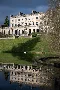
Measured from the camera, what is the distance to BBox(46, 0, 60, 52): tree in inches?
1945

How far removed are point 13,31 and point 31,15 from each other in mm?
13991

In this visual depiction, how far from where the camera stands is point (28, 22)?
15850 cm

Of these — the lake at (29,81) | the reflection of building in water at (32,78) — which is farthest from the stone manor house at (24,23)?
the lake at (29,81)

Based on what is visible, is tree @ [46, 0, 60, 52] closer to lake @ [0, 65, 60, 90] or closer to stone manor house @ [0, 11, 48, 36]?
lake @ [0, 65, 60, 90]

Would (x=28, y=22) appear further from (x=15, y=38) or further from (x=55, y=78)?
(x=55, y=78)

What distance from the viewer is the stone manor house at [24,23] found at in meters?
143

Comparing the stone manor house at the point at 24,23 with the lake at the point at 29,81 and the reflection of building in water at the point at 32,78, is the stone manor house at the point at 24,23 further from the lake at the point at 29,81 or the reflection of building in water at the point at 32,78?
the lake at the point at 29,81

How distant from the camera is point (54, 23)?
49.4 m

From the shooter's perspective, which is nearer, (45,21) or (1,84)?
(1,84)

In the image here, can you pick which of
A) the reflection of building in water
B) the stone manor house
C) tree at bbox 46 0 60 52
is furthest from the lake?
the stone manor house

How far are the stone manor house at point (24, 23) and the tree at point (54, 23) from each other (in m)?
84.9

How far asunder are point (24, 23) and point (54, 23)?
371 ft

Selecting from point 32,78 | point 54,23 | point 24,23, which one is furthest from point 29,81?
point 24,23

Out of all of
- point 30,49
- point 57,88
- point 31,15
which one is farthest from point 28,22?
point 57,88
